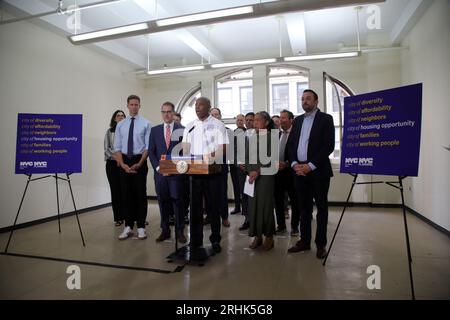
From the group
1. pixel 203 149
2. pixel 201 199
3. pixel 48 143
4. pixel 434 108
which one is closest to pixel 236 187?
pixel 201 199

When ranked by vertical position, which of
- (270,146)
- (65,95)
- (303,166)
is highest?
(65,95)

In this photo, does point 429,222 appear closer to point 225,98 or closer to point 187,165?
point 187,165

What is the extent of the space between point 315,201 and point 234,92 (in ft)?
15.3

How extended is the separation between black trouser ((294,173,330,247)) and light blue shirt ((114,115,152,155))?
6.49 feet

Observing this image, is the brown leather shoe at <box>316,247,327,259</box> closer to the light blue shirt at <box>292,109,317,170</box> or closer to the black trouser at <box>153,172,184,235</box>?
the light blue shirt at <box>292,109,317,170</box>

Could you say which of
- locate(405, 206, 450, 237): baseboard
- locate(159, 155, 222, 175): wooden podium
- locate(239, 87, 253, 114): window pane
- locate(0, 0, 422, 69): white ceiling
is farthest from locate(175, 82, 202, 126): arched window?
locate(405, 206, 450, 237): baseboard

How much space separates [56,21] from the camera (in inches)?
174

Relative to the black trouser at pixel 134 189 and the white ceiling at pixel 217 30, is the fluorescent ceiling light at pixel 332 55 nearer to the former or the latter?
the white ceiling at pixel 217 30

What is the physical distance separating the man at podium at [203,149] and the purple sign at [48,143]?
1491mm

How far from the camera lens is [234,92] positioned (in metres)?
6.77

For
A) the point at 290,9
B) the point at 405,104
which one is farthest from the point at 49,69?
the point at 405,104

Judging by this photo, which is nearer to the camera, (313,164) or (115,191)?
(313,164)

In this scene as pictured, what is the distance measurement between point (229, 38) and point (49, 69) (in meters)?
3.47

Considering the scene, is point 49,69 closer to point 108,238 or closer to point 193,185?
point 108,238
